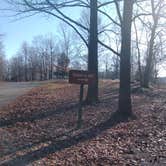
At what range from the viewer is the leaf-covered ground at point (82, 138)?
6.80m

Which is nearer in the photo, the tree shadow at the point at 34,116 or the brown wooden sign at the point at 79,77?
the brown wooden sign at the point at 79,77

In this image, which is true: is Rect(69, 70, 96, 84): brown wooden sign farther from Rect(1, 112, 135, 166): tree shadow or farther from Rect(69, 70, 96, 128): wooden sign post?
Rect(1, 112, 135, 166): tree shadow

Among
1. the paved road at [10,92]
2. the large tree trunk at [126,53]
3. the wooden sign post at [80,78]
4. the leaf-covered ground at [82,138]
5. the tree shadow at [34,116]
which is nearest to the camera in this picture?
the leaf-covered ground at [82,138]

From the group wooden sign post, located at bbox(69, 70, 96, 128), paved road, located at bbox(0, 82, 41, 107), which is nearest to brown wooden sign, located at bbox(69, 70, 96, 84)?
wooden sign post, located at bbox(69, 70, 96, 128)

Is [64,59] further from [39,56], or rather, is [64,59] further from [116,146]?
[116,146]

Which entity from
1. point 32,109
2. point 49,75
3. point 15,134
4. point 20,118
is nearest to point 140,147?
point 15,134

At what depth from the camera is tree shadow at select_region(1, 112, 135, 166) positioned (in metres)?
6.68

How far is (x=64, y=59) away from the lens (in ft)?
262

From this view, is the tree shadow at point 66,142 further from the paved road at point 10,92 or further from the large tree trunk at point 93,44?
the paved road at point 10,92

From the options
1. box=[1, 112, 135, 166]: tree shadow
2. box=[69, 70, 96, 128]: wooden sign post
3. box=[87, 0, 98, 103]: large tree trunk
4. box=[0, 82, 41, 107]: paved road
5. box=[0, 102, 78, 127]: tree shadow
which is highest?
box=[87, 0, 98, 103]: large tree trunk

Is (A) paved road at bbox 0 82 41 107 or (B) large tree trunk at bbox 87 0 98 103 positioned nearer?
(B) large tree trunk at bbox 87 0 98 103

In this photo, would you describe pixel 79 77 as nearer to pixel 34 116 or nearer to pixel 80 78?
pixel 80 78

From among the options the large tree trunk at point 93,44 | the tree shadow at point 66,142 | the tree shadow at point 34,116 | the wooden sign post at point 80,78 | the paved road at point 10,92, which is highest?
the large tree trunk at point 93,44

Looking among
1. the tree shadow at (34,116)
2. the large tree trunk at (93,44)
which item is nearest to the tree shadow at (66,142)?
A: the tree shadow at (34,116)
